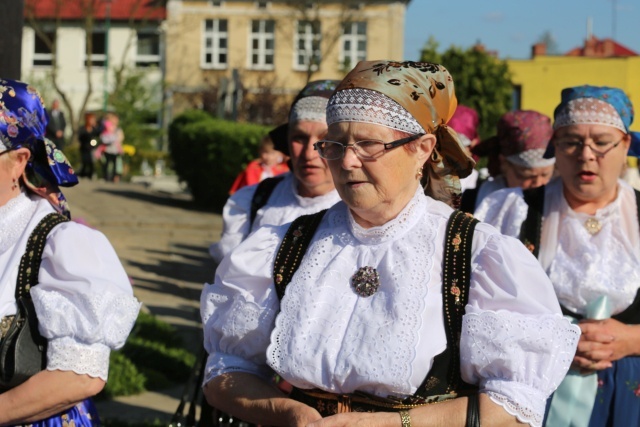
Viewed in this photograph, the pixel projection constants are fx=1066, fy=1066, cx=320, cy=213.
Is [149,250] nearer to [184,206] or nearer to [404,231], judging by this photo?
[184,206]

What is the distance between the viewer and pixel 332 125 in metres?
3.00

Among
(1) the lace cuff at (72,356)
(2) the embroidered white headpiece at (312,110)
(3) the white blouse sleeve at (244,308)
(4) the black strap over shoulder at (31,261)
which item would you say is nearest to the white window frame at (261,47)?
(2) the embroidered white headpiece at (312,110)

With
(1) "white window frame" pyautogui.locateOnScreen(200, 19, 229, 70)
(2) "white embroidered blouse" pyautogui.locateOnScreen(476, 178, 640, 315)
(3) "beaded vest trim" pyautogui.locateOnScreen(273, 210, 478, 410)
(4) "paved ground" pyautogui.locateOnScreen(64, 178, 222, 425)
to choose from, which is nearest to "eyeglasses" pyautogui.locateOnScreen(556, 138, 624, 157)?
(2) "white embroidered blouse" pyautogui.locateOnScreen(476, 178, 640, 315)

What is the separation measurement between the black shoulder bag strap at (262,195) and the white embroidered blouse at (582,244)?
1.16 meters

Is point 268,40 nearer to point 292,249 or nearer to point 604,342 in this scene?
point 604,342

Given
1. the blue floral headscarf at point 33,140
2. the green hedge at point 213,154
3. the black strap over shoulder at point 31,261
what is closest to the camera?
the black strap over shoulder at point 31,261

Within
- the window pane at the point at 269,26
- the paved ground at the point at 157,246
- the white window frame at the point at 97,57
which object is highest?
the window pane at the point at 269,26

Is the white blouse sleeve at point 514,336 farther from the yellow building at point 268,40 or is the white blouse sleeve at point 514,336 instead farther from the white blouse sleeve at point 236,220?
the yellow building at point 268,40

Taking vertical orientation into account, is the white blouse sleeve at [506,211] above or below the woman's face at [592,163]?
below

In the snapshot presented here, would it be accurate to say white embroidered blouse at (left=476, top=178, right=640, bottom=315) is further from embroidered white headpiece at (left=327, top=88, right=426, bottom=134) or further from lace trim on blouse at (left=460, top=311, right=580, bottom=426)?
embroidered white headpiece at (left=327, top=88, right=426, bottom=134)

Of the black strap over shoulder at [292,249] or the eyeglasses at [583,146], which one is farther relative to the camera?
the eyeglasses at [583,146]

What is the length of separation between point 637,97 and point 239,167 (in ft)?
55.5

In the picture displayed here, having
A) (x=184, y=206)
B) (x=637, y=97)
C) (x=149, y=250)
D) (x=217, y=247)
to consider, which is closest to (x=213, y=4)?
(x=637, y=97)

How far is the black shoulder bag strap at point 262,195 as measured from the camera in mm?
5152
